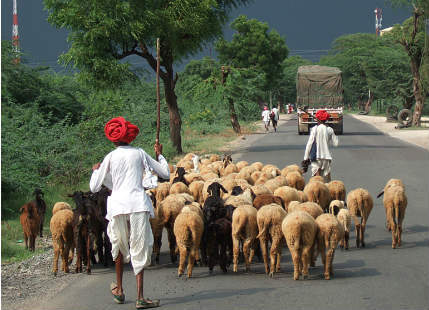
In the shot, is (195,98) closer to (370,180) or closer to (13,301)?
(370,180)

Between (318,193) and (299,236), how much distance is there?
9.59 feet

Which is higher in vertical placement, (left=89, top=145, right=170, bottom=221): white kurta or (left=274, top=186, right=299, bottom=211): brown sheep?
(left=89, top=145, right=170, bottom=221): white kurta

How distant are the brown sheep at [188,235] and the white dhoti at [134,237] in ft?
3.08

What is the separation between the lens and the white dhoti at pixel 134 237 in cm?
637

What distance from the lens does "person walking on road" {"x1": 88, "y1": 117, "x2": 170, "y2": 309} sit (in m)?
6.36

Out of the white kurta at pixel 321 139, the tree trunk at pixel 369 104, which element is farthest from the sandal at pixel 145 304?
the tree trunk at pixel 369 104

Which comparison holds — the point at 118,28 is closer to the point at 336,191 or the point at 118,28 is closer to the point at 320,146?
the point at 320,146

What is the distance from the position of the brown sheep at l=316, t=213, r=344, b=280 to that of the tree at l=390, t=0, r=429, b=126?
31161 mm

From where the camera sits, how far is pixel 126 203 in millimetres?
6352

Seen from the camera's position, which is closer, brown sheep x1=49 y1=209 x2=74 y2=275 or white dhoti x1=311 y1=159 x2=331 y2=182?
brown sheep x1=49 y1=209 x2=74 y2=275

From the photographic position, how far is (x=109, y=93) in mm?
22891

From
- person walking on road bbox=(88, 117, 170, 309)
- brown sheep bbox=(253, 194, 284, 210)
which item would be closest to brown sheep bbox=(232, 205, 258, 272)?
brown sheep bbox=(253, 194, 284, 210)

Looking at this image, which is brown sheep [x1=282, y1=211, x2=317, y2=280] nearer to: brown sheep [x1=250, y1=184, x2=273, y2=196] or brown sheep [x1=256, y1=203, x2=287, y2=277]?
brown sheep [x1=256, y1=203, x2=287, y2=277]

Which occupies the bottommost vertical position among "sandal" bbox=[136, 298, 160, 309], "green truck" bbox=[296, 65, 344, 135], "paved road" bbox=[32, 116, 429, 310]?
"paved road" bbox=[32, 116, 429, 310]
